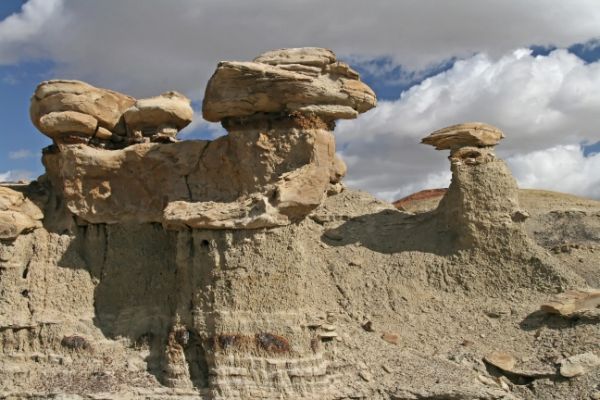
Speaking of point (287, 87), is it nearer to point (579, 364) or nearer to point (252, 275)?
point (252, 275)

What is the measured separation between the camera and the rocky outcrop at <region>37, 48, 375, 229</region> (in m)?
10.2

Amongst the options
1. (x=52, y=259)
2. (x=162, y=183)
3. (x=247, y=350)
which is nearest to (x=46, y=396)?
(x=52, y=259)

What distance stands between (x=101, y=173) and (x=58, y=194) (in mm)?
1050

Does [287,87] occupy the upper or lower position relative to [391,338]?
upper

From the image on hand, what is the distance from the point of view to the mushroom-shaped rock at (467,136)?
1370 cm

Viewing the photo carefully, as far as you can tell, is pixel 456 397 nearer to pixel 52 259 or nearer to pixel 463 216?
pixel 463 216

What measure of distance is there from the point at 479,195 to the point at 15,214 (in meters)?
8.51

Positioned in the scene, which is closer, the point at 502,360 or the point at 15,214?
the point at 15,214

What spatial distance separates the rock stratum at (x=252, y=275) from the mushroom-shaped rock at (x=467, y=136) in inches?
18.2

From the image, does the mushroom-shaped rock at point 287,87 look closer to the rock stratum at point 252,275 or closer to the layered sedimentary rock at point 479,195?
the rock stratum at point 252,275

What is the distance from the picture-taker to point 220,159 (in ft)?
36.1

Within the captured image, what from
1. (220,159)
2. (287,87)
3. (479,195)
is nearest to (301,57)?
(287,87)

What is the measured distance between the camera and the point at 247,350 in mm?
9773

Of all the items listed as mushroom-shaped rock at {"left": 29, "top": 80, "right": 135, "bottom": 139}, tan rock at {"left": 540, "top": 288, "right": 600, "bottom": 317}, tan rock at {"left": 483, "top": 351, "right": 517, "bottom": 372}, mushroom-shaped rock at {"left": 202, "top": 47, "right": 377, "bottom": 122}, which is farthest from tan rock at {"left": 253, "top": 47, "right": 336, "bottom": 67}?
tan rock at {"left": 540, "top": 288, "right": 600, "bottom": 317}
